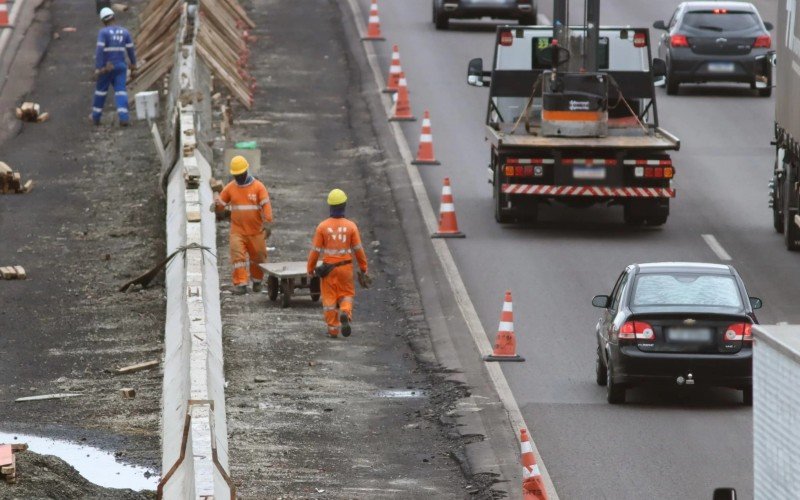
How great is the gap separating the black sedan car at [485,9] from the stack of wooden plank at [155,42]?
699 cm

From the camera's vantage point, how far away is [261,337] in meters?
18.5

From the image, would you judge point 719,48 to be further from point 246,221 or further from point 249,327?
point 249,327

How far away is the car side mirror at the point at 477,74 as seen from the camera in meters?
25.4

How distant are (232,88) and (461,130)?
4095 millimetres

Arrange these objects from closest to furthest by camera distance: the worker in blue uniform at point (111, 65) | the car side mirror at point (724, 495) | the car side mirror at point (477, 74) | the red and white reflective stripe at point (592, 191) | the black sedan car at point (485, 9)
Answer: the car side mirror at point (724, 495) → the red and white reflective stripe at point (592, 191) → the car side mirror at point (477, 74) → the worker in blue uniform at point (111, 65) → the black sedan car at point (485, 9)

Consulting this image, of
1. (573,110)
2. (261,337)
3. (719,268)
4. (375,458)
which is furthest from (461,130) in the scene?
(375,458)

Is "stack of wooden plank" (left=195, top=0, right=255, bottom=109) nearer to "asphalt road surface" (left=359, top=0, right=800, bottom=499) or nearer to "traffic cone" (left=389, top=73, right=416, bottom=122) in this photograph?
"traffic cone" (left=389, top=73, right=416, bottom=122)

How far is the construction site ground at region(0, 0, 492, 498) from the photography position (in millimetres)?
14086

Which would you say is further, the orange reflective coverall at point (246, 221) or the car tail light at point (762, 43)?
the car tail light at point (762, 43)

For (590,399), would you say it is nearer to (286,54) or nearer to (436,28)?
(286,54)

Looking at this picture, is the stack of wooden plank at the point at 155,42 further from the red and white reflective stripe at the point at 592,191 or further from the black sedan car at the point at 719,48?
the black sedan car at the point at 719,48

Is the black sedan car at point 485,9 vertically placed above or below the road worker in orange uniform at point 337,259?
below

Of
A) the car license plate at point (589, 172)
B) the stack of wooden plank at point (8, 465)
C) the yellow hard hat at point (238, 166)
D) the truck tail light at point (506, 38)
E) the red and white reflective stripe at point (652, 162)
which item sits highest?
the stack of wooden plank at point (8, 465)

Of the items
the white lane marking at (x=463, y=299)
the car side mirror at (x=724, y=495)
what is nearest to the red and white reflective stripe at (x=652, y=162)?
the white lane marking at (x=463, y=299)
